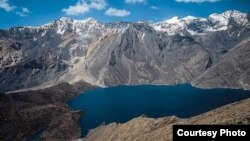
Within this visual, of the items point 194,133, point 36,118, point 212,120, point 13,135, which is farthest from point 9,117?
point 194,133

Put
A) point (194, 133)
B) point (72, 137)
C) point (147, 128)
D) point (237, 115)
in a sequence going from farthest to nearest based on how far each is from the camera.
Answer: point (72, 137), point (147, 128), point (237, 115), point (194, 133)

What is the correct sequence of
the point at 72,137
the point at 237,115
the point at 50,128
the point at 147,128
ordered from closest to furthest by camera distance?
the point at 237,115, the point at 147,128, the point at 72,137, the point at 50,128

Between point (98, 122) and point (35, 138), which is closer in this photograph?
point (35, 138)

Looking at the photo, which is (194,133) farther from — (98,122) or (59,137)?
(98,122)

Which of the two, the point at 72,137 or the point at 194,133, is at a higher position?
the point at 194,133

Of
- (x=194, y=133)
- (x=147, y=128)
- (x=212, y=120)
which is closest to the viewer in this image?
(x=194, y=133)

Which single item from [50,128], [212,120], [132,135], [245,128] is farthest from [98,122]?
[245,128]

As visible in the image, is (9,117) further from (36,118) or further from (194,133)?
(194,133)

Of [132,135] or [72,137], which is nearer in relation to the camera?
[132,135]

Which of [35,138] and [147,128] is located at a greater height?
[147,128]
